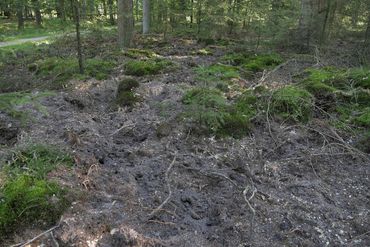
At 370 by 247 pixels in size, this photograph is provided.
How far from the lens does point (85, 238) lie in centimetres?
342

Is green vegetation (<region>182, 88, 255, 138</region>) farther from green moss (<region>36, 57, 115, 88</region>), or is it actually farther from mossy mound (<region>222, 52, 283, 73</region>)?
mossy mound (<region>222, 52, 283, 73</region>)

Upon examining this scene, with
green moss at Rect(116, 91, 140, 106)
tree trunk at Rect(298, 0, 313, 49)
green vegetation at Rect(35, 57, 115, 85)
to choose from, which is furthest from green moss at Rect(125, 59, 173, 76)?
tree trunk at Rect(298, 0, 313, 49)

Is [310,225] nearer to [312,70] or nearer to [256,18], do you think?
[312,70]

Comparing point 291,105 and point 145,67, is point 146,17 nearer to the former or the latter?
point 145,67

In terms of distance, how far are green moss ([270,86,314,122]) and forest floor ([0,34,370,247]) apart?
224 mm

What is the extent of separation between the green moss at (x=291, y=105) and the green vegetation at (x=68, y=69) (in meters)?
4.49

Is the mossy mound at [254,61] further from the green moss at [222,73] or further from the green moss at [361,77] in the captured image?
the green moss at [361,77]

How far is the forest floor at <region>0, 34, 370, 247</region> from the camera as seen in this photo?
371 centimetres

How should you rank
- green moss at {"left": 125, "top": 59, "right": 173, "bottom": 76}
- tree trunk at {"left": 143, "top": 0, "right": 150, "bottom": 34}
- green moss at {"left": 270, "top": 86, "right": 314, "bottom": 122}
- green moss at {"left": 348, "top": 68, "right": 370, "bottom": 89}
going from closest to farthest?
green moss at {"left": 270, "top": 86, "right": 314, "bottom": 122}, green moss at {"left": 348, "top": 68, "right": 370, "bottom": 89}, green moss at {"left": 125, "top": 59, "right": 173, "bottom": 76}, tree trunk at {"left": 143, "top": 0, "right": 150, "bottom": 34}

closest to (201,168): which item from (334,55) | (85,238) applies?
(85,238)

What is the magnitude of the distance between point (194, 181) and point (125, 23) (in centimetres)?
990

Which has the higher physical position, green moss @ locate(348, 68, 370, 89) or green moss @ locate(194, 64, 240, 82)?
A: green moss @ locate(348, 68, 370, 89)

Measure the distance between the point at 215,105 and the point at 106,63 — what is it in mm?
4806

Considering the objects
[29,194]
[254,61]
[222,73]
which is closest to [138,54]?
[222,73]
